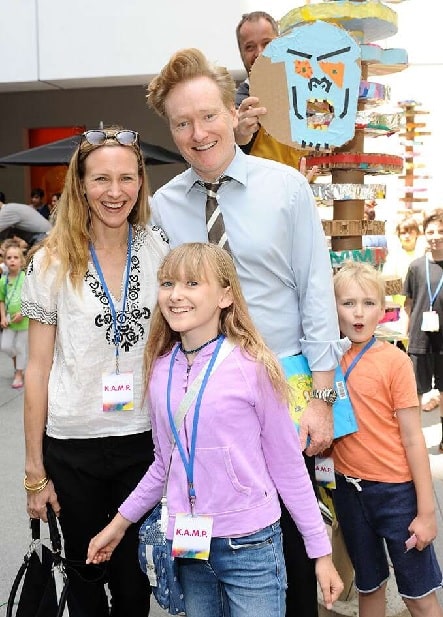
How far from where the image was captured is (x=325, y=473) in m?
2.39

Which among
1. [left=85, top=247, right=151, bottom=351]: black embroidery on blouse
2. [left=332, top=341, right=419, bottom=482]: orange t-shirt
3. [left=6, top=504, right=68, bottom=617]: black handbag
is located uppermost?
[left=85, top=247, right=151, bottom=351]: black embroidery on blouse

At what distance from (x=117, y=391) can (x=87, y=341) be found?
0.17m

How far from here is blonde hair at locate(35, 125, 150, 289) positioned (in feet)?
6.81

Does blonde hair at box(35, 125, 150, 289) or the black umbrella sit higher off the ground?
the black umbrella

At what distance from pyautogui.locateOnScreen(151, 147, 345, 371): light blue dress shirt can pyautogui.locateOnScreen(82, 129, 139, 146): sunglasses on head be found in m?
0.31

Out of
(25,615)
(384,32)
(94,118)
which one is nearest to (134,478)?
(25,615)

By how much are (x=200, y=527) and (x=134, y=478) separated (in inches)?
17.7

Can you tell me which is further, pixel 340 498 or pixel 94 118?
pixel 94 118

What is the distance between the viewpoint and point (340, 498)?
8.11 ft

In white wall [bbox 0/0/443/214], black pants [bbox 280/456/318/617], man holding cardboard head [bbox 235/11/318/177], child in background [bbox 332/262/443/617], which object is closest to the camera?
black pants [bbox 280/456/318/617]

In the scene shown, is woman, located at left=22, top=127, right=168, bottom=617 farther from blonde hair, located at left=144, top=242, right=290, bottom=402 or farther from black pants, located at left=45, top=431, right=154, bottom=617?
blonde hair, located at left=144, top=242, right=290, bottom=402

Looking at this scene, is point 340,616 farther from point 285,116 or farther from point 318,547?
point 285,116

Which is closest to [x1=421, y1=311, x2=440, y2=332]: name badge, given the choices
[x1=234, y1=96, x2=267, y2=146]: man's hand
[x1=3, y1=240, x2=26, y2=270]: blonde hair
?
[x1=234, y1=96, x2=267, y2=146]: man's hand

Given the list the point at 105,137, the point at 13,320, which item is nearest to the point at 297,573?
the point at 105,137
